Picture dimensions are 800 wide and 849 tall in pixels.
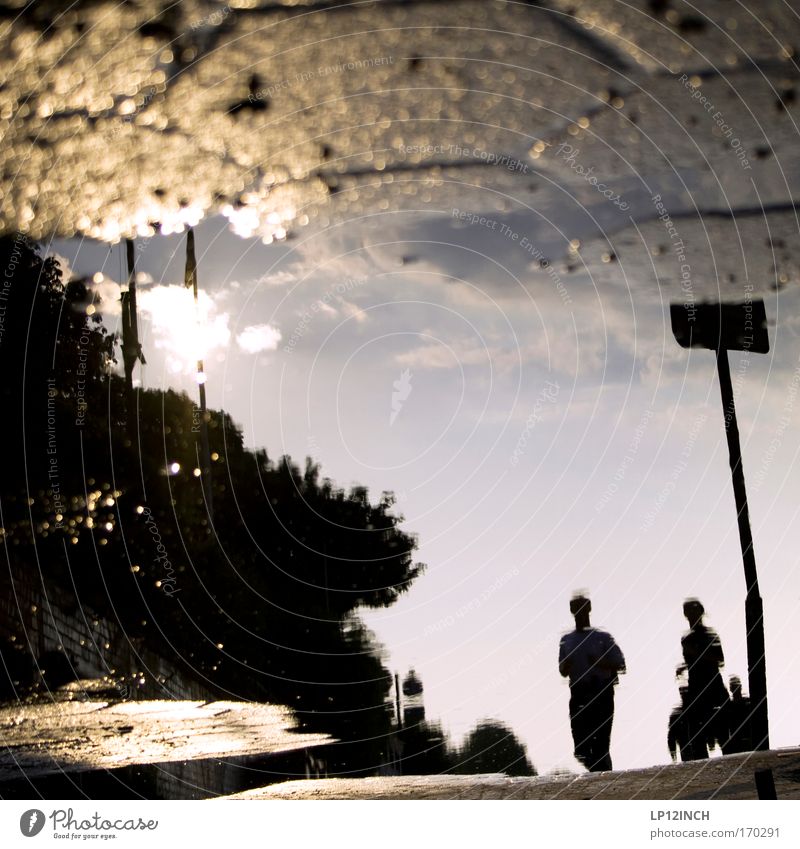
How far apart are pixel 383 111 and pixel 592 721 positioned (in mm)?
2475

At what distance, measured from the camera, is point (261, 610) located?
4.30 meters

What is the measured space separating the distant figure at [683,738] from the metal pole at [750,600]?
273 millimetres

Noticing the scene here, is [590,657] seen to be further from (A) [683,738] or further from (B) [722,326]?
(B) [722,326]

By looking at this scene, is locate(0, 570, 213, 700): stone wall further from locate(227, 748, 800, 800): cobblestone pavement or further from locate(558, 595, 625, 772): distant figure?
locate(558, 595, 625, 772): distant figure

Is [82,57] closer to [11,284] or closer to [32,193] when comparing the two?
[32,193]

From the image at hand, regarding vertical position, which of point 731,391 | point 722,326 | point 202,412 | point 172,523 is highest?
point 722,326

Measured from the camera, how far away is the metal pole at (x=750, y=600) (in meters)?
2.90

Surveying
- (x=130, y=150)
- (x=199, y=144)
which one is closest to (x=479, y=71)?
(x=199, y=144)

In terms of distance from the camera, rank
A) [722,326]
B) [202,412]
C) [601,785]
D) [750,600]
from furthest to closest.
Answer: [202,412] < [722,326] < [750,600] < [601,785]

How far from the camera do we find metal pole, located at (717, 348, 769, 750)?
9.51 ft

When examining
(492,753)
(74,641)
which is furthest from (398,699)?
(74,641)

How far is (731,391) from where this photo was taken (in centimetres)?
301

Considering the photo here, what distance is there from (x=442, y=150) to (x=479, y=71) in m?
0.31

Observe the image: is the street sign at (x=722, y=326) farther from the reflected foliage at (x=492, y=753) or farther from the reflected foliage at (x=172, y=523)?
the reflected foliage at (x=492, y=753)
